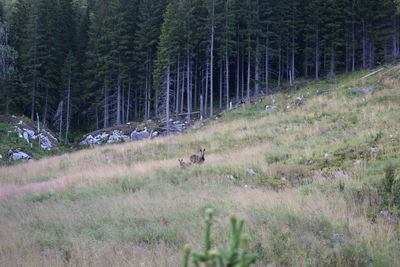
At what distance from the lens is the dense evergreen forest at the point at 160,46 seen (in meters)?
36.1

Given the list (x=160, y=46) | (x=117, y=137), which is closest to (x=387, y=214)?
(x=117, y=137)

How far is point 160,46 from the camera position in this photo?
3684 centimetres

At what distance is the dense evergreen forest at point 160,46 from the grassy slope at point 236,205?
75.7ft

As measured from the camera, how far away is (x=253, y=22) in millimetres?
35906

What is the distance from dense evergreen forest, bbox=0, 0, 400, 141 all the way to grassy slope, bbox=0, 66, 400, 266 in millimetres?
23060

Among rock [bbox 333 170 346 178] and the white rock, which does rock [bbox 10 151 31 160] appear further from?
rock [bbox 333 170 346 178]

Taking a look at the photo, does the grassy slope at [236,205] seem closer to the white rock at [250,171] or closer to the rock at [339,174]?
the rock at [339,174]

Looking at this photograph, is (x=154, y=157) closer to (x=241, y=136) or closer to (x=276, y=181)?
(x=241, y=136)

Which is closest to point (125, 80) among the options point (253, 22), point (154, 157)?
point (253, 22)

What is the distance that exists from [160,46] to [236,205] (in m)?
32.6

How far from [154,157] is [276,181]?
856 cm

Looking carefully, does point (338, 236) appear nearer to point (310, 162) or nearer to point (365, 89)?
point (310, 162)

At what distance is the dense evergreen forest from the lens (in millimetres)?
36062

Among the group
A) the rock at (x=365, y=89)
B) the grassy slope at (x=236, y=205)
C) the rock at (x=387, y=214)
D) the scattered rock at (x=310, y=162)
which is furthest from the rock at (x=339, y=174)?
the rock at (x=365, y=89)
